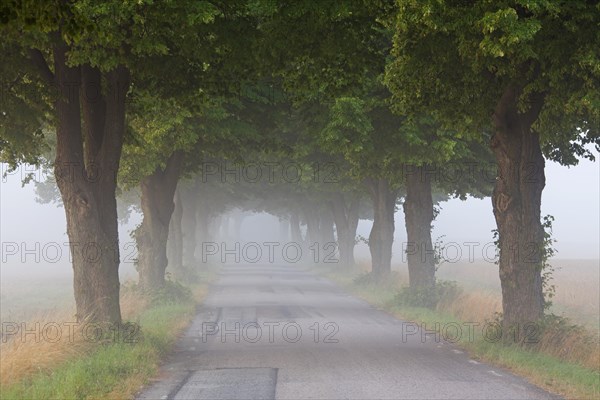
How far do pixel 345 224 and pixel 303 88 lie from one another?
33688 millimetres

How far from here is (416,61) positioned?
45.4 feet

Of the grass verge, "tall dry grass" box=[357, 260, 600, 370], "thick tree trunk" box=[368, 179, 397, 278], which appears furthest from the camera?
"thick tree trunk" box=[368, 179, 397, 278]

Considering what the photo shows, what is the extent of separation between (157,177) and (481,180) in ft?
40.5

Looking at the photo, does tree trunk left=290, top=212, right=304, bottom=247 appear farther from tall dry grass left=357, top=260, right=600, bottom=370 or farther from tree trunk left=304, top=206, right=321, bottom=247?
tall dry grass left=357, top=260, right=600, bottom=370

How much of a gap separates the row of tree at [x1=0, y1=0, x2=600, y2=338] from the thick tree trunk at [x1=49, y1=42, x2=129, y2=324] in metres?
0.03

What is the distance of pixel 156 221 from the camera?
88.5 feet

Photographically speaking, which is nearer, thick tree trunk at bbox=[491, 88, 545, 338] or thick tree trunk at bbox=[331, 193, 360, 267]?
thick tree trunk at bbox=[491, 88, 545, 338]

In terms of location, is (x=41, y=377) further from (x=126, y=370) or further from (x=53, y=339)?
(x=53, y=339)

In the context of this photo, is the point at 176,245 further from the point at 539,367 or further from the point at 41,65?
the point at 539,367

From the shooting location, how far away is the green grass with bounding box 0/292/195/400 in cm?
972

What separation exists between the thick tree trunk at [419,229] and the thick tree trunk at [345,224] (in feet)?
62.7

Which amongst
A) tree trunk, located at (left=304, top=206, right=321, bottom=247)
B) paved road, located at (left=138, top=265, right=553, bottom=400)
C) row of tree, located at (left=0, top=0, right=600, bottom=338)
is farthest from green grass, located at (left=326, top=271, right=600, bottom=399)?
tree trunk, located at (left=304, top=206, right=321, bottom=247)

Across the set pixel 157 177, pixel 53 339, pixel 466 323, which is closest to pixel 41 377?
pixel 53 339

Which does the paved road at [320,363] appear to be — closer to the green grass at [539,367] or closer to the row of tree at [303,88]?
the green grass at [539,367]
